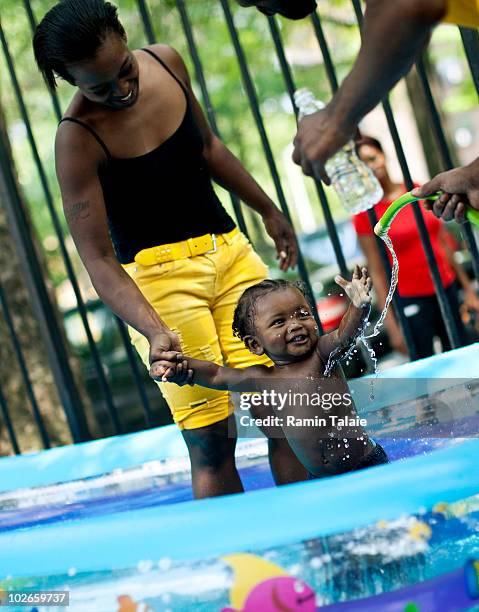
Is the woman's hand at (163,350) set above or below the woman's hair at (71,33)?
below

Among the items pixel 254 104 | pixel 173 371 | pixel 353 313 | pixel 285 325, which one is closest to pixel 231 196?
pixel 254 104

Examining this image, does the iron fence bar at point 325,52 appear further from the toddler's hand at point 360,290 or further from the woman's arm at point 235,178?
the toddler's hand at point 360,290

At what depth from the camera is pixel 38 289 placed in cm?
471

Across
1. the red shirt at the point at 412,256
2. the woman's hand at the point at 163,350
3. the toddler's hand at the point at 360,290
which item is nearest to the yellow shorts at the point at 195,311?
the woman's hand at the point at 163,350

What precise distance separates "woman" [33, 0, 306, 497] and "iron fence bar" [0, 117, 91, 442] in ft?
5.17

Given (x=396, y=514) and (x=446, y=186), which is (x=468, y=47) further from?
(x=396, y=514)

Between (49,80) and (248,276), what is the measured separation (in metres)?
0.89

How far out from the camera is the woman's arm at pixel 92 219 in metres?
2.92

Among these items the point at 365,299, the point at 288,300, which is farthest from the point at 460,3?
the point at 288,300

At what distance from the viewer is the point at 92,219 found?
2.95 m

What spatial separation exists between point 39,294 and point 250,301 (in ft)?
6.32

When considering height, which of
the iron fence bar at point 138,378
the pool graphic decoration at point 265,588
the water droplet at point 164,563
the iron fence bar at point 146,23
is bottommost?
the pool graphic decoration at point 265,588

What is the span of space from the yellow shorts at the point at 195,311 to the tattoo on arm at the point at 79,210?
0.27m

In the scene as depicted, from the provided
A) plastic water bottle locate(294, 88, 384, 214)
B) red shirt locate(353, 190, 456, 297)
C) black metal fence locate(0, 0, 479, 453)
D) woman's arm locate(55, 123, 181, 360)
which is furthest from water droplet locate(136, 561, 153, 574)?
red shirt locate(353, 190, 456, 297)
